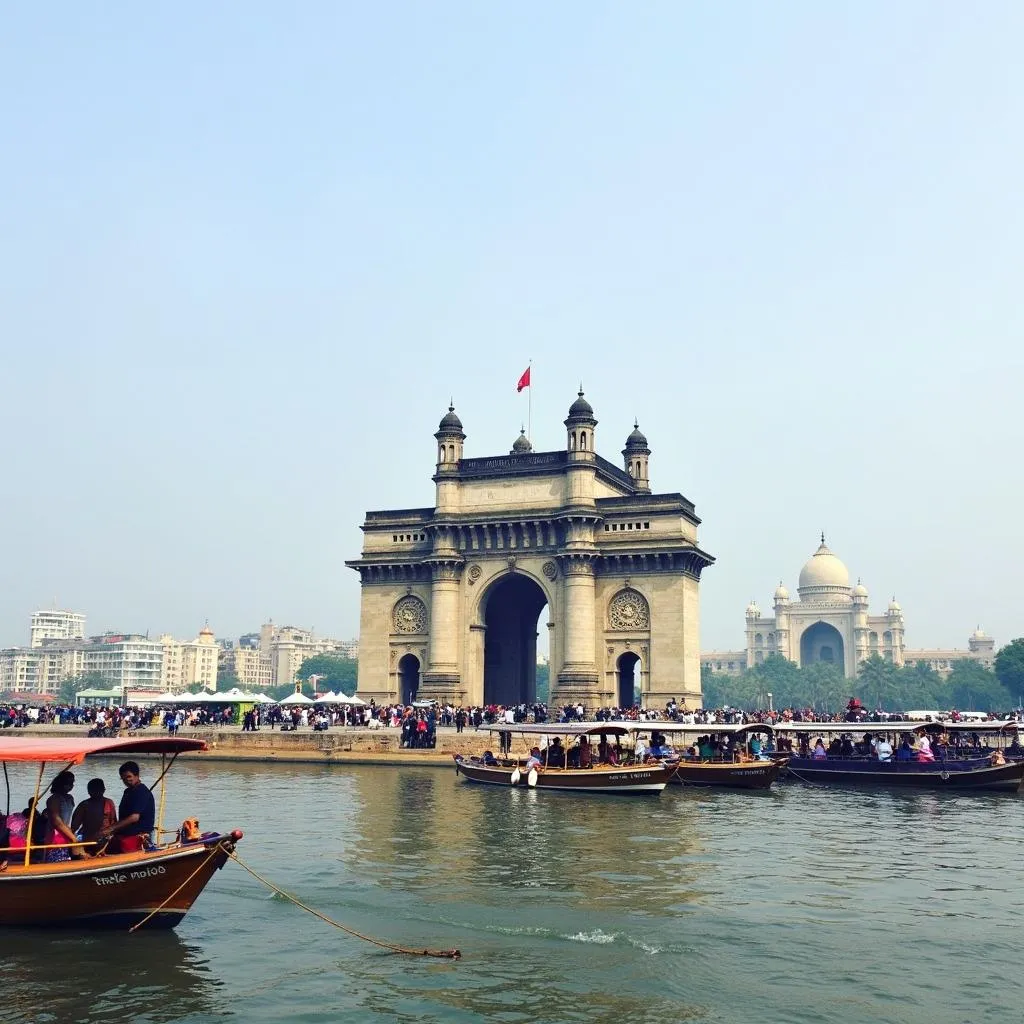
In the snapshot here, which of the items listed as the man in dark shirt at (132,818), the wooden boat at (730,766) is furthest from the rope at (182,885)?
the wooden boat at (730,766)

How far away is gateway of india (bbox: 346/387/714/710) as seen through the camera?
190 ft

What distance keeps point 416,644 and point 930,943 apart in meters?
47.8

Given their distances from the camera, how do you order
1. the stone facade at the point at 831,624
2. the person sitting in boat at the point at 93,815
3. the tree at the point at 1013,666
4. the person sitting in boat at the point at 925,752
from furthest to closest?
the stone facade at the point at 831,624, the tree at the point at 1013,666, the person sitting in boat at the point at 925,752, the person sitting in boat at the point at 93,815

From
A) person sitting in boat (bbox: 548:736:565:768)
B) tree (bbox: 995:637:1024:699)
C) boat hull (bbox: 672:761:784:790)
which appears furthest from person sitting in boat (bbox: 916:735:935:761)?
tree (bbox: 995:637:1024:699)

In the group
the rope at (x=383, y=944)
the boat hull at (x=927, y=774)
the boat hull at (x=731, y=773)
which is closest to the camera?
the rope at (x=383, y=944)

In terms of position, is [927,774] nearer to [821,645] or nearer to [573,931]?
[573,931]

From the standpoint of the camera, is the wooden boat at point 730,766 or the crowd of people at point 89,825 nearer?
the crowd of people at point 89,825

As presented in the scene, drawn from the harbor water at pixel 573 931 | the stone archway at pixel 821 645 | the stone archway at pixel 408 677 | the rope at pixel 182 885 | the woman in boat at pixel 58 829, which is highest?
the stone archway at pixel 821 645

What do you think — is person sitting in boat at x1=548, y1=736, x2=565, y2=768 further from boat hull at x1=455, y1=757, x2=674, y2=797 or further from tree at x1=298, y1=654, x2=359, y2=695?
tree at x1=298, y1=654, x2=359, y2=695

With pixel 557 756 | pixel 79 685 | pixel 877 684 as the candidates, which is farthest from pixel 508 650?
pixel 79 685

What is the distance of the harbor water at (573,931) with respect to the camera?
13336 mm

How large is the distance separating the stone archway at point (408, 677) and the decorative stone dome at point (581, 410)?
16.0m

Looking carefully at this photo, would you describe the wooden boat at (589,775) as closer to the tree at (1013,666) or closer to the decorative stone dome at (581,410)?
the decorative stone dome at (581,410)

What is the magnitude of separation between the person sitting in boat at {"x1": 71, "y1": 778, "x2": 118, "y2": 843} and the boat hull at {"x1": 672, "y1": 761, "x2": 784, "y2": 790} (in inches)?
944
